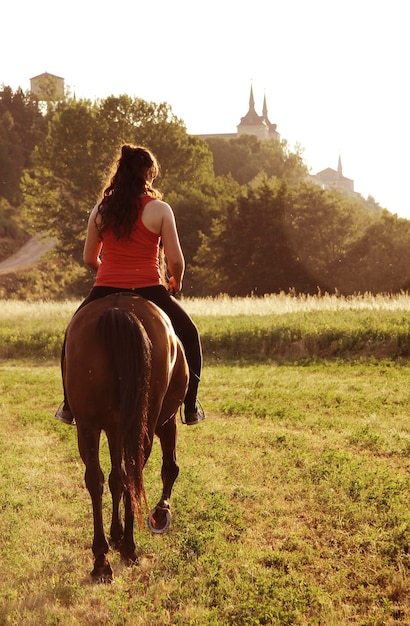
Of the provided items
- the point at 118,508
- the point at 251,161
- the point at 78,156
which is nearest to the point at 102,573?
the point at 118,508

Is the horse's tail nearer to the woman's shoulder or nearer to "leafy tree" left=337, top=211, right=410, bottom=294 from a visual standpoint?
the woman's shoulder

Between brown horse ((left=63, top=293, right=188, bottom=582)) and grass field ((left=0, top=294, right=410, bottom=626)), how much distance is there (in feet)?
1.48

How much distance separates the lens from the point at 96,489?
183 inches

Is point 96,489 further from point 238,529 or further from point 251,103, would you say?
point 251,103

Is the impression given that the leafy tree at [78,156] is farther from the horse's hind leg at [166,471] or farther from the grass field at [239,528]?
the horse's hind leg at [166,471]

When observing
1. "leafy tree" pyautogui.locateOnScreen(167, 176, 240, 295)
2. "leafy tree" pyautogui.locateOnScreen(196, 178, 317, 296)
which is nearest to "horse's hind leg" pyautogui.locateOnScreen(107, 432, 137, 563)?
"leafy tree" pyautogui.locateOnScreen(196, 178, 317, 296)

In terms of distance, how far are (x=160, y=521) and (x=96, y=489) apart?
124 cm

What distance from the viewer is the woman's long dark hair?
198 inches

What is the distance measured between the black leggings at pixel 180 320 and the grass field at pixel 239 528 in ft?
4.04

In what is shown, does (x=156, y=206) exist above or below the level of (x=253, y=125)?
below

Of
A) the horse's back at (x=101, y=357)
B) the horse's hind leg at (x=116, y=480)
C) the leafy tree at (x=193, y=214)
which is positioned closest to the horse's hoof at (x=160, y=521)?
the horse's hind leg at (x=116, y=480)

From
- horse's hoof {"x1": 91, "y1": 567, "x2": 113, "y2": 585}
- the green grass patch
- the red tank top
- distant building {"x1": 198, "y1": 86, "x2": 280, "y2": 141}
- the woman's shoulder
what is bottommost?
the green grass patch

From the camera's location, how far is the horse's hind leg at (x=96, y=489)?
15.2ft

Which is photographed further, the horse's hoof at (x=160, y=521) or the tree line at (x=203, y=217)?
the tree line at (x=203, y=217)
